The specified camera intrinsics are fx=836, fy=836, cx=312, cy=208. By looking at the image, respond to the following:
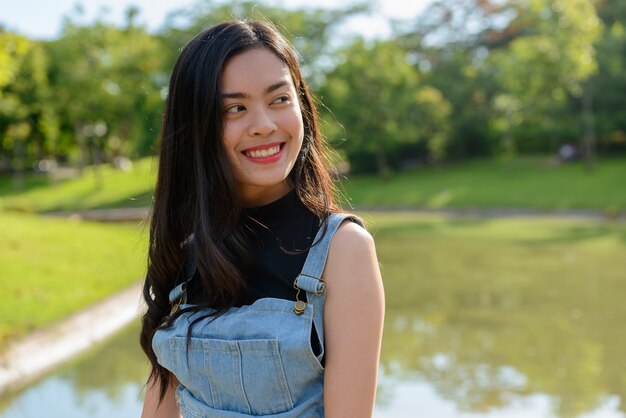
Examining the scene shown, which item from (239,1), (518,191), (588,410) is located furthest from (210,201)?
(239,1)

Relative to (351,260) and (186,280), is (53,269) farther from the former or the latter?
(351,260)

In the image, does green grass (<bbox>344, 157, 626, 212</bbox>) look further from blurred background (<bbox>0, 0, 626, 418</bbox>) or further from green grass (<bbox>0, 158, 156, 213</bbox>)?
green grass (<bbox>0, 158, 156, 213</bbox>)

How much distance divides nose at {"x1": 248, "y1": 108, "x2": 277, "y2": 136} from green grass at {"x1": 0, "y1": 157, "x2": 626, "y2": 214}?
18105 millimetres

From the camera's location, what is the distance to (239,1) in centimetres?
2927

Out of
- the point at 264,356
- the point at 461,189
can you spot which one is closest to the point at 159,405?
the point at 264,356

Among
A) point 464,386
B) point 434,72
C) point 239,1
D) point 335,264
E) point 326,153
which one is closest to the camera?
point 335,264

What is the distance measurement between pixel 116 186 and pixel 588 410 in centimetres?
2607

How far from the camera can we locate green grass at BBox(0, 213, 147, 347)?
7.98 metres

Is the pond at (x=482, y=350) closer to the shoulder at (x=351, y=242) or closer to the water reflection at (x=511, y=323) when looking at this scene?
the water reflection at (x=511, y=323)

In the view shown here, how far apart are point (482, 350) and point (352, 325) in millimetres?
6065

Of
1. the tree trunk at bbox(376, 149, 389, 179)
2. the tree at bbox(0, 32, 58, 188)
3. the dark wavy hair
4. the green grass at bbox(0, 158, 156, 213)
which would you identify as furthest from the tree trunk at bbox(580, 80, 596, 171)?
the dark wavy hair

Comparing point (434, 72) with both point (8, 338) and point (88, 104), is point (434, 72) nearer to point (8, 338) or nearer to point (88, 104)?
point (88, 104)

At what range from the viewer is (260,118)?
58.3 inches

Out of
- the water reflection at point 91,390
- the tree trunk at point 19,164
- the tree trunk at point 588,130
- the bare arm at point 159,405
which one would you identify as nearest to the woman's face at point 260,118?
the bare arm at point 159,405
